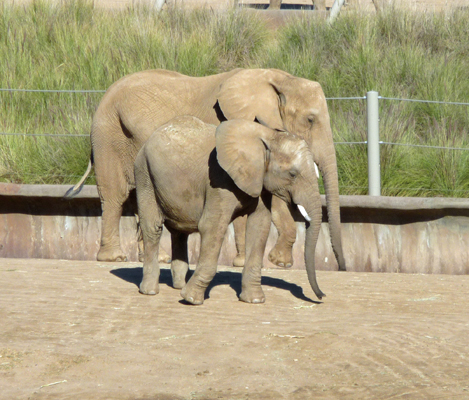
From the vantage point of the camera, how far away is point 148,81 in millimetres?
8625

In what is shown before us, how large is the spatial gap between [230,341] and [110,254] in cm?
387

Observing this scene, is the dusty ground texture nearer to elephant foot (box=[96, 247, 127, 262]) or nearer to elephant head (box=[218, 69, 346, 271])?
elephant head (box=[218, 69, 346, 271])

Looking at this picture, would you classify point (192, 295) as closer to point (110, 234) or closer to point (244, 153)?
point (244, 153)

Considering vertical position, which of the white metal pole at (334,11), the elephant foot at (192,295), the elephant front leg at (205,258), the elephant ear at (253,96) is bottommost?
the elephant foot at (192,295)

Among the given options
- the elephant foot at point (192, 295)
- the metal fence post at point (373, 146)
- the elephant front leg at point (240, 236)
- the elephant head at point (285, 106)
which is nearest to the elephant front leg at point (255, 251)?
the elephant foot at point (192, 295)

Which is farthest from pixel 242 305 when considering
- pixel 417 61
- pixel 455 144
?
pixel 417 61

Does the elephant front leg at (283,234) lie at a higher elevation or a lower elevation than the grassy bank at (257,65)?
lower

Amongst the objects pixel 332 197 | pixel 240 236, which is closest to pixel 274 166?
Answer: pixel 332 197

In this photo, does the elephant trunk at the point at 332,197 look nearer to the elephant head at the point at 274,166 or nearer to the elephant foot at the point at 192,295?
the elephant head at the point at 274,166

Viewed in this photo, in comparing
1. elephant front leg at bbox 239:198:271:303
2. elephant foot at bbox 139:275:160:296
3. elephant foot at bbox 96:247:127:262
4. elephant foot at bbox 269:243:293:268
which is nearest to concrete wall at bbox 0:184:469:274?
elephant foot at bbox 96:247:127:262

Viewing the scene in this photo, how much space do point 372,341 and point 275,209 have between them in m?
3.25

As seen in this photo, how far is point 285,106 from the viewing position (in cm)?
784

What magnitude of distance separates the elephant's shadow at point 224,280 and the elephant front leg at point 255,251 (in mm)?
359

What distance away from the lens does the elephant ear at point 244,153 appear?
20.1 feet
